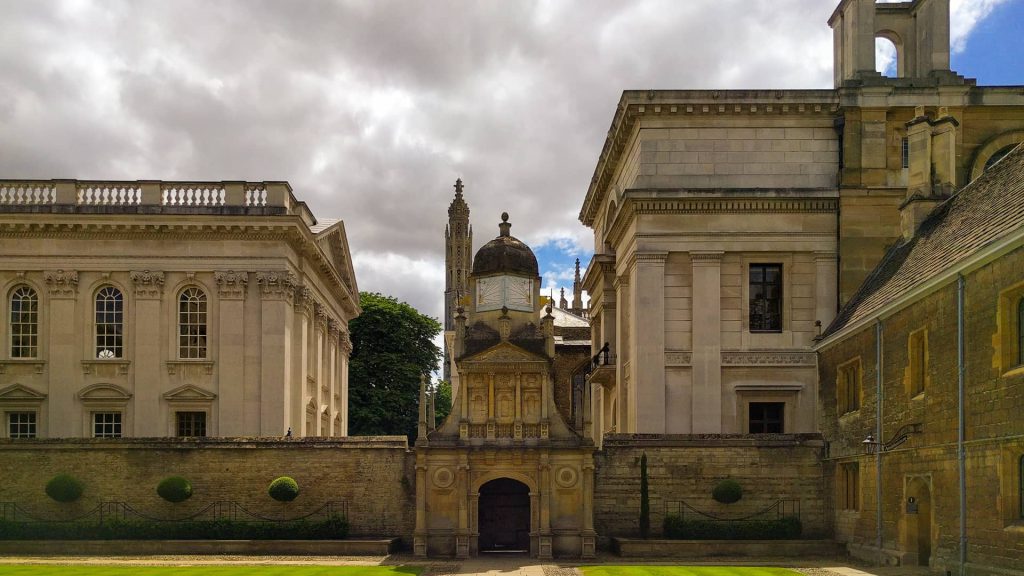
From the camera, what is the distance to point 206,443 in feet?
114

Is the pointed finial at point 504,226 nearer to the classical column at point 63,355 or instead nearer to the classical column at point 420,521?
the classical column at point 420,521

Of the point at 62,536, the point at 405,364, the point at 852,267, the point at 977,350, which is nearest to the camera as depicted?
the point at 977,350

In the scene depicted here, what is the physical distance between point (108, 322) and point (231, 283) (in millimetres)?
5237

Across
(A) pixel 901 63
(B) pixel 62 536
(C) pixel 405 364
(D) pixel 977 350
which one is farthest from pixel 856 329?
(C) pixel 405 364

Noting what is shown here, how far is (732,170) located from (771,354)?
6.90 meters

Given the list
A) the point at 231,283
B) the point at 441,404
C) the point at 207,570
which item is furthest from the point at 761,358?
the point at 441,404

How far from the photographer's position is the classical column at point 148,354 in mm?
44969

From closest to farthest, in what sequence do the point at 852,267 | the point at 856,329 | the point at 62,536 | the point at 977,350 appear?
1. the point at 977,350
2. the point at 856,329
3. the point at 62,536
4. the point at 852,267

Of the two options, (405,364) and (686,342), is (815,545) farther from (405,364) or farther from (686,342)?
(405,364)

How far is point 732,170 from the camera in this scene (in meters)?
41.8

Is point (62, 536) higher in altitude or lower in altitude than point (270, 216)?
lower

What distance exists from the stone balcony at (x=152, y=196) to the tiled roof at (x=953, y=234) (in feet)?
75.4

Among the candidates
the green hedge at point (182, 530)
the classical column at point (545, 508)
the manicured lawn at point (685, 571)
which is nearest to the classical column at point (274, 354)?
the green hedge at point (182, 530)

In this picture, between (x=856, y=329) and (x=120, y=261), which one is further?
(x=120, y=261)
